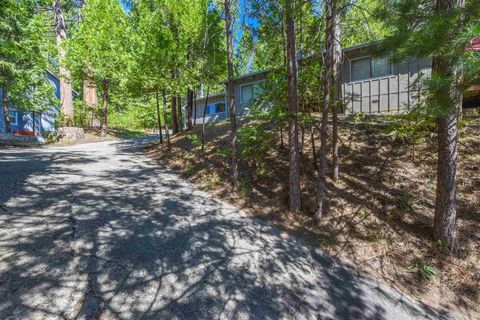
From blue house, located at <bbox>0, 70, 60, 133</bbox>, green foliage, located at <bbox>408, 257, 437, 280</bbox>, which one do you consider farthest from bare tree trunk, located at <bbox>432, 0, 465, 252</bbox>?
blue house, located at <bbox>0, 70, 60, 133</bbox>

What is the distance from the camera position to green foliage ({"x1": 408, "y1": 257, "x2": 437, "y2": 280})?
317 centimetres

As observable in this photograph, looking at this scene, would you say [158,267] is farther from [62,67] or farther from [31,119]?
[31,119]

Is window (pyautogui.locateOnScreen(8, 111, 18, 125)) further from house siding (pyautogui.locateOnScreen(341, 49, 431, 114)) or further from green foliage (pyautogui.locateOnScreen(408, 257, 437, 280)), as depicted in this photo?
green foliage (pyautogui.locateOnScreen(408, 257, 437, 280))

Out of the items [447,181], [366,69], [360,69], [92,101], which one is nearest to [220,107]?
[92,101]

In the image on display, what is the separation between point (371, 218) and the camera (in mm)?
4078

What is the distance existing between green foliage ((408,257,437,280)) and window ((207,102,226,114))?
56.8 feet

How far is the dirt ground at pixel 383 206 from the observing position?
A: 318cm

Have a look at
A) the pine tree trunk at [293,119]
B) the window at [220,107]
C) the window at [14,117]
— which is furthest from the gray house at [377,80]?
the window at [14,117]

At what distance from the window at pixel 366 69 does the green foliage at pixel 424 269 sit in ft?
30.7

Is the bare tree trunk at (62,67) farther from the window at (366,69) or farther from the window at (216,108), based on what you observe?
the window at (366,69)

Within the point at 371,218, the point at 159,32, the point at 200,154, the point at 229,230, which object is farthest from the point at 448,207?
the point at 159,32

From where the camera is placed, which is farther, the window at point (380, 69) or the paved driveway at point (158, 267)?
the window at point (380, 69)

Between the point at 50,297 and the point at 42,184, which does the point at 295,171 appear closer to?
the point at 50,297

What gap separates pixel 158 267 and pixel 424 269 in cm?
339
